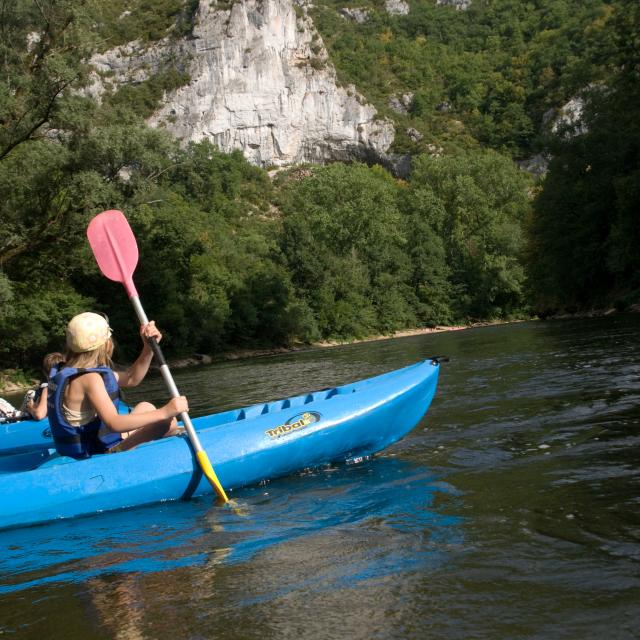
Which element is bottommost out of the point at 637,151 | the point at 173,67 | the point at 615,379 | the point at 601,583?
the point at 615,379

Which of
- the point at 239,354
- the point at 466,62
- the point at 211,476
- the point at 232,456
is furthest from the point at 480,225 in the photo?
the point at 466,62

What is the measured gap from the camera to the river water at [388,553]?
2500 mm

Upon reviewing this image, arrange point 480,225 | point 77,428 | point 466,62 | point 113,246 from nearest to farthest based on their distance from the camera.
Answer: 1. point 77,428
2. point 113,246
3. point 480,225
4. point 466,62

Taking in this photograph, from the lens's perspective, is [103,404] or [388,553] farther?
[103,404]

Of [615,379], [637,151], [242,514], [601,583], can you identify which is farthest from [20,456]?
[637,151]

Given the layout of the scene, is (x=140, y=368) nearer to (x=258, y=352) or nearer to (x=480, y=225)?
(x=258, y=352)

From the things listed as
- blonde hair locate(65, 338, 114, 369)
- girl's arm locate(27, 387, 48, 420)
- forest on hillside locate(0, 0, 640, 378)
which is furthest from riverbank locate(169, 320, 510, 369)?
blonde hair locate(65, 338, 114, 369)

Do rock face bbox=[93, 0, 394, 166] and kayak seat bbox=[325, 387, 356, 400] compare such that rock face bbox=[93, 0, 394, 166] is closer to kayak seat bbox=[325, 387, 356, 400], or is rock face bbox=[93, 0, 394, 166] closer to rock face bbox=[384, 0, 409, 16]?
rock face bbox=[384, 0, 409, 16]

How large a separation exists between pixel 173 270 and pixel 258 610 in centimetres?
2968

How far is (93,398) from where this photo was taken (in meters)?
4.14

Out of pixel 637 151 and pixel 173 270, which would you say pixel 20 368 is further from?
pixel 637 151

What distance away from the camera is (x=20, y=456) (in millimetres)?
5613

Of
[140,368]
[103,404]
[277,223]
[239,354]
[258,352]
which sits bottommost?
[258,352]

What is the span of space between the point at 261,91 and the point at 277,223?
34.4 m
